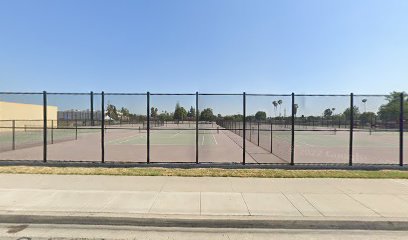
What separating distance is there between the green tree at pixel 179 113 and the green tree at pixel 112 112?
8.90 feet

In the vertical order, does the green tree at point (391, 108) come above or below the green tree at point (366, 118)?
above

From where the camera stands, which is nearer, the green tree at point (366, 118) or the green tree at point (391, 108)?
the green tree at point (391, 108)

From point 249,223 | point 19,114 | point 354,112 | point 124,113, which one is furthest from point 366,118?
point 19,114

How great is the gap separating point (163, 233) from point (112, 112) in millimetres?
8970

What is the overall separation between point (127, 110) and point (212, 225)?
824 cm

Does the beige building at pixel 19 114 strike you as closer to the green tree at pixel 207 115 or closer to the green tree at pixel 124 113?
the green tree at pixel 124 113

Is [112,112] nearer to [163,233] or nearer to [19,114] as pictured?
[163,233]

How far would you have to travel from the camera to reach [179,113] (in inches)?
567

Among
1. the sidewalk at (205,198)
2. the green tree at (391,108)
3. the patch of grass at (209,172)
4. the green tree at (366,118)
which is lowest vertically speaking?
the sidewalk at (205,198)

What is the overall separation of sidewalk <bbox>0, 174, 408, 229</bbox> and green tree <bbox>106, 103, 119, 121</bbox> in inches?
161

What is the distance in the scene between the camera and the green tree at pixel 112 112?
1245cm

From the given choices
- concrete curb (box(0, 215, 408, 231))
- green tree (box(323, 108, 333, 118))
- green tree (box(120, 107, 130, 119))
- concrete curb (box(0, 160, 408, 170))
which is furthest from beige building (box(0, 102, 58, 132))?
concrete curb (box(0, 215, 408, 231))

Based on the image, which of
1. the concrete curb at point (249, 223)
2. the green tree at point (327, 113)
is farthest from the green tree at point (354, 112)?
the concrete curb at point (249, 223)

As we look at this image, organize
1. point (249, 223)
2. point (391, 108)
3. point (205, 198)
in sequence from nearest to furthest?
point (249, 223), point (205, 198), point (391, 108)
